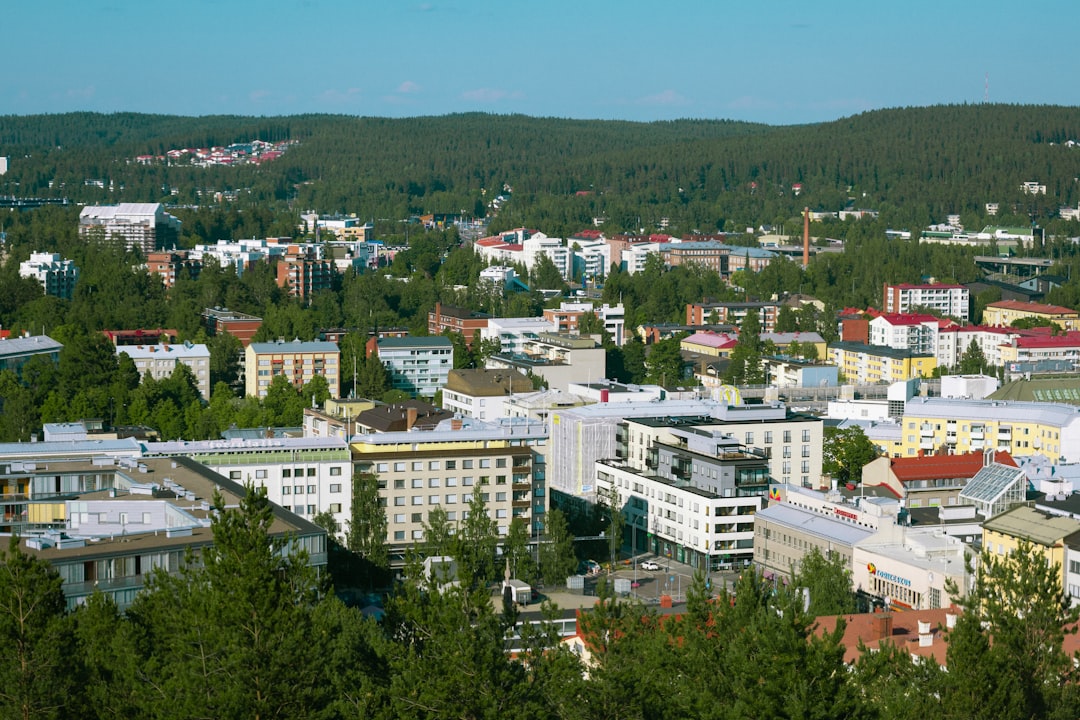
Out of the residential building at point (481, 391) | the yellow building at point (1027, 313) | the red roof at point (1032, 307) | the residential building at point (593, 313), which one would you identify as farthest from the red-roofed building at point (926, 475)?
the red roof at point (1032, 307)

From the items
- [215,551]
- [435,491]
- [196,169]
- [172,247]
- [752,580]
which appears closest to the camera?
[215,551]

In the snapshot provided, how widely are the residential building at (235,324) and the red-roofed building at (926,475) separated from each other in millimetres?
22528

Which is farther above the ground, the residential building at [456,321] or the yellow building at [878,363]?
the residential building at [456,321]

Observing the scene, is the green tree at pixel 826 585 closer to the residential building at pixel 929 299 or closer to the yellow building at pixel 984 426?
the yellow building at pixel 984 426

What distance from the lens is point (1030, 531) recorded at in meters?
23.7

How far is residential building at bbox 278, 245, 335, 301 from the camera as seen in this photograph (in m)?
61.4

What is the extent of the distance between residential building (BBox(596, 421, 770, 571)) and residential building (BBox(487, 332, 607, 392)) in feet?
38.7

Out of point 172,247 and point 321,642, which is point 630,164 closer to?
point 172,247

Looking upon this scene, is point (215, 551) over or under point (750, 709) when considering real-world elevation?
over

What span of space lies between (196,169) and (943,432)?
88.5m

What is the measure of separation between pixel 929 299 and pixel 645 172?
1824 inches

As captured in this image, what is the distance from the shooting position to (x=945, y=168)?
98.4 meters

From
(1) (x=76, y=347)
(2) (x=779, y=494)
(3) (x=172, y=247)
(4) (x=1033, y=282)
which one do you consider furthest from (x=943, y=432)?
(3) (x=172, y=247)

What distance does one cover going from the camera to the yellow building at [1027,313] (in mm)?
57281
